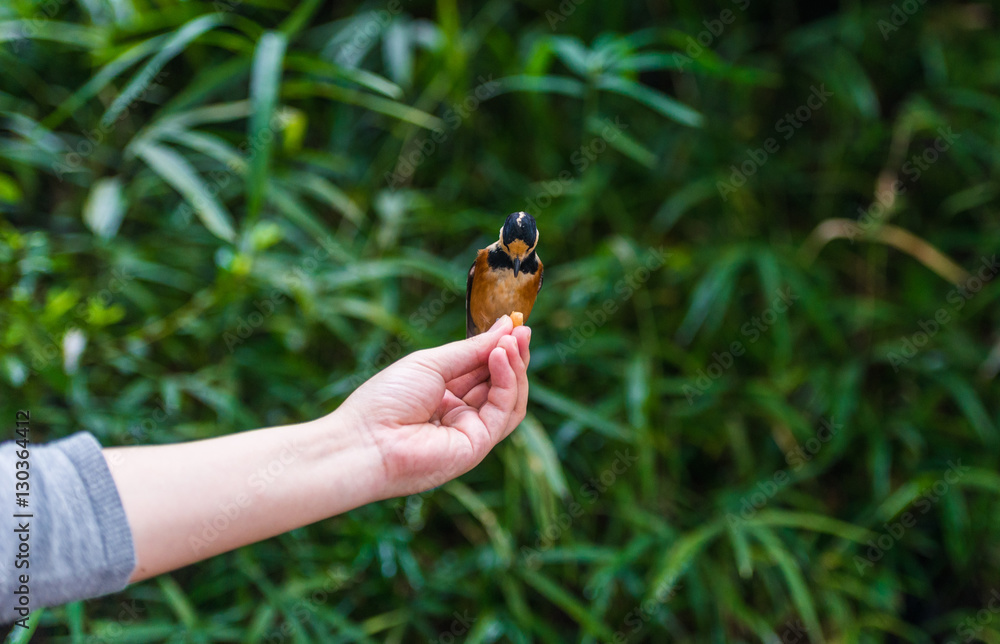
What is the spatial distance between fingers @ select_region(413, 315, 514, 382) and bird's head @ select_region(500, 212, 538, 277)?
0.11 meters

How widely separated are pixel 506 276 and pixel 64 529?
2.26 ft

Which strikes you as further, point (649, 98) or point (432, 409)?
point (649, 98)

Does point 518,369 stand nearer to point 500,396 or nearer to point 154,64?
point 500,396

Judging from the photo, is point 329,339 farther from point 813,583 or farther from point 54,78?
point 813,583

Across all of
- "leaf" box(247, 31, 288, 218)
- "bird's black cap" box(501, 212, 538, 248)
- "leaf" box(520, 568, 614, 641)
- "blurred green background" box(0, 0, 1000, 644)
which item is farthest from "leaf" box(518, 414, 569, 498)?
"leaf" box(247, 31, 288, 218)

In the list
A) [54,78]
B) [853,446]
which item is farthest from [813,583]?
[54,78]

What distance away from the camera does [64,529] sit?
73cm

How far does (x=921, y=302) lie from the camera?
2023mm

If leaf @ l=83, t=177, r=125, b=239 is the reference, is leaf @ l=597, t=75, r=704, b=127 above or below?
below

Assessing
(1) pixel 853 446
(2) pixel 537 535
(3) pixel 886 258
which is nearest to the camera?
(2) pixel 537 535

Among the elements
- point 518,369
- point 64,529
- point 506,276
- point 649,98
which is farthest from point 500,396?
point 649,98

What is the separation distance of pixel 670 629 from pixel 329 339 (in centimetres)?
112

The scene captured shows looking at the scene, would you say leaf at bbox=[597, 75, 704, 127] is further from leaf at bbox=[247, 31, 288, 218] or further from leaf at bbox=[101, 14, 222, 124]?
leaf at bbox=[101, 14, 222, 124]

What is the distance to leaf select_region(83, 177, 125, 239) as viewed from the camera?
1.40m
